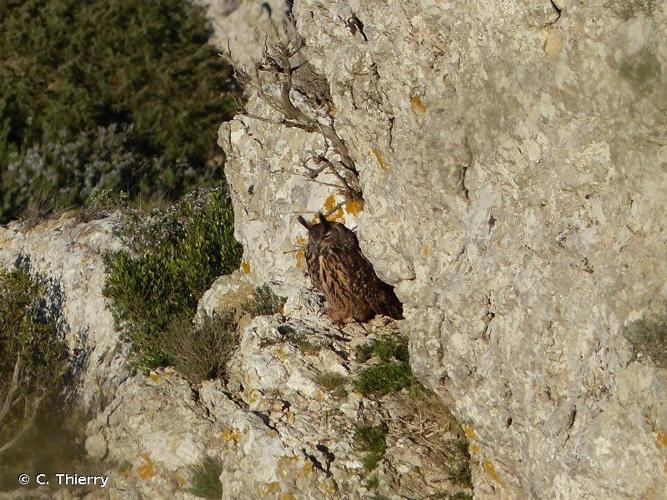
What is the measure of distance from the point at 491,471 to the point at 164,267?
4029 mm

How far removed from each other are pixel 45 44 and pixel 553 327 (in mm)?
13276

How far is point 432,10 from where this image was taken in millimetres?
5672

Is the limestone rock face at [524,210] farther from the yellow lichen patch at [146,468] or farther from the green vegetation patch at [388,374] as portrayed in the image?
the yellow lichen patch at [146,468]

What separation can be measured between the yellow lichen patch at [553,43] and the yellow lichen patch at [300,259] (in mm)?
3483

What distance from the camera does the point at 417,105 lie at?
6.00 m

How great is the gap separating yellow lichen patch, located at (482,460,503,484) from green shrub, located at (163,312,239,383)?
7.81ft

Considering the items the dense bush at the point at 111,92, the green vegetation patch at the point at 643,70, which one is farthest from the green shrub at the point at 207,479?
the dense bush at the point at 111,92

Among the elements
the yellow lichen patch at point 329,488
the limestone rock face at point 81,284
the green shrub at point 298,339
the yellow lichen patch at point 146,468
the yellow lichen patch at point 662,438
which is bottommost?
the limestone rock face at point 81,284

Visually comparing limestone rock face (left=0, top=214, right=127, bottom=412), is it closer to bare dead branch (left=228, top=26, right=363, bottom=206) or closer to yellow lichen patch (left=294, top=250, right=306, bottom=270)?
yellow lichen patch (left=294, top=250, right=306, bottom=270)

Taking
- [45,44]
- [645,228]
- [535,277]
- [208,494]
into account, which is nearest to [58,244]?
[208,494]

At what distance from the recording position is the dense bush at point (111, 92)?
14.0 metres

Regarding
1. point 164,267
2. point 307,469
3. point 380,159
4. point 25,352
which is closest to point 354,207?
point 380,159

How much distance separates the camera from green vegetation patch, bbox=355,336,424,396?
678cm

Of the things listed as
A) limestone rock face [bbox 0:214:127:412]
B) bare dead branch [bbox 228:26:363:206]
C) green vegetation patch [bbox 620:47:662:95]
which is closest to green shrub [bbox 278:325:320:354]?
bare dead branch [bbox 228:26:363:206]
